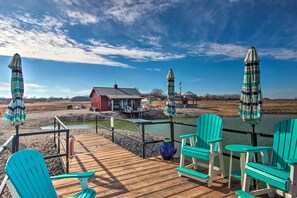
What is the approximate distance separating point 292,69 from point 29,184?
794 inches

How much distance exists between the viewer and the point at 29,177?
147cm

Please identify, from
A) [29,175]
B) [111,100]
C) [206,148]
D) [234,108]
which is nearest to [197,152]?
[206,148]

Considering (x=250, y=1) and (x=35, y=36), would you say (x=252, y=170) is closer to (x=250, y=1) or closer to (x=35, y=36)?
(x=250, y=1)

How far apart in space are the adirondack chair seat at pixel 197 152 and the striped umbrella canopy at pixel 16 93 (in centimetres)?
287

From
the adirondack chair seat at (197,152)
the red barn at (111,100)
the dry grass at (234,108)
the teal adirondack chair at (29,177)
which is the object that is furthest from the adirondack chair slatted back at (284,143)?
the dry grass at (234,108)

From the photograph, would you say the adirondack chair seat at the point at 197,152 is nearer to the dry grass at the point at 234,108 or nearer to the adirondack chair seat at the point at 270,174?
the adirondack chair seat at the point at 270,174

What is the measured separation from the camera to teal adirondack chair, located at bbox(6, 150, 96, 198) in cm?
130

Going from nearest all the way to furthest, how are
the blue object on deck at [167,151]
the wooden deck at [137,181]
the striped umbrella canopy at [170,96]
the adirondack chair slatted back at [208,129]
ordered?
the wooden deck at [137,181] < the adirondack chair slatted back at [208,129] < the blue object on deck at [167,151] < the striped umbrella canopy at [170,96]

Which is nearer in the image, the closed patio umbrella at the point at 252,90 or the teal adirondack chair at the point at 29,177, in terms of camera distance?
the teal adirondack chair at the point at 29,177

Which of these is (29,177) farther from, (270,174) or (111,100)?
(111,100)

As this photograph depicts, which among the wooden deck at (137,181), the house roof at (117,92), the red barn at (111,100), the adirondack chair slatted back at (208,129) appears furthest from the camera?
the house roof at (117,92)

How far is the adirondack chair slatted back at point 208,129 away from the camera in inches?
114

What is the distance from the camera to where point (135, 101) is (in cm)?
2595

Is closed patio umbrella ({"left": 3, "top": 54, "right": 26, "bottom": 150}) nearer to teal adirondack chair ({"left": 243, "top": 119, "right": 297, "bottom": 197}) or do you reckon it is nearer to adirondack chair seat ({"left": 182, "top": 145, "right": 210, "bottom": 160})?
adirondack chair seat ({"left": 182, "top": 145, "right": 210, "bottom": 160})
